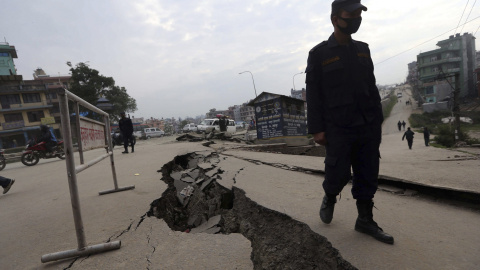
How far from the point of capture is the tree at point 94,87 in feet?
108

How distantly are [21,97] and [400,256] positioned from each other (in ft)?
152

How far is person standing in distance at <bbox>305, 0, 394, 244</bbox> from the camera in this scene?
183 centimetres

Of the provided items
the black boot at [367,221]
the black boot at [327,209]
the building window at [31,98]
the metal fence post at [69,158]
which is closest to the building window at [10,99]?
the building window at [31,98]

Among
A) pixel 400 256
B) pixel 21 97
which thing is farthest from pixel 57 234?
pixel 21 97

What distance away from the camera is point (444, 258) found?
5.12 feet

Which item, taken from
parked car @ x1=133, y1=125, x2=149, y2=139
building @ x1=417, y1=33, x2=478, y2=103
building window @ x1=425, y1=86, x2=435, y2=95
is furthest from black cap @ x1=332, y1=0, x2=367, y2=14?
building window @ x1=425, y1=86, x2=435, y2=95

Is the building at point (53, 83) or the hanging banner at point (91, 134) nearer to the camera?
the hanging banner at point (91, 134)

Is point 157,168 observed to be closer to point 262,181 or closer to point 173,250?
point 262,181

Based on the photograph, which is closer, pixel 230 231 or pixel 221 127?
pixel 230 231

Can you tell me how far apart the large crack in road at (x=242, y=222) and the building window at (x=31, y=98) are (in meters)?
41.8

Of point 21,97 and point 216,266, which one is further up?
point 21,97

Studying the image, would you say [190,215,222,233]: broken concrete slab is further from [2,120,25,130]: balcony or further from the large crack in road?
[2,120,25,130]: balcony

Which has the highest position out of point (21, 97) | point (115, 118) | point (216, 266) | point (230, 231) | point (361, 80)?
point (21, 97)

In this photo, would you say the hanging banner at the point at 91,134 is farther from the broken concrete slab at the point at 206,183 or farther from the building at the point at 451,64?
the building at the point at 451,64
